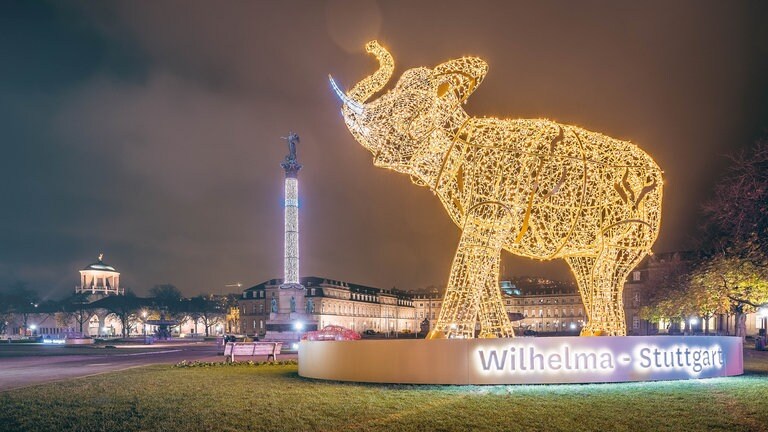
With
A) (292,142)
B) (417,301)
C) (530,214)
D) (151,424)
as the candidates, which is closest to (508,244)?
(530,214)

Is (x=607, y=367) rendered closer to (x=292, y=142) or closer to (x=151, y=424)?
(x=151, y=424)

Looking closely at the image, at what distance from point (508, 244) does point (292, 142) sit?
173 feet

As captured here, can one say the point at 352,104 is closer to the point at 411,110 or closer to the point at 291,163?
the point at 411,110

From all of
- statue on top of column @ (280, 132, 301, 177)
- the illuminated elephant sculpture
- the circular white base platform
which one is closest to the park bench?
the circular white base platform

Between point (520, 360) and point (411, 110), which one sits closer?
point (520, 360)

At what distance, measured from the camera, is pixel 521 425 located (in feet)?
33.6

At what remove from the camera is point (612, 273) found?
56.2 feet

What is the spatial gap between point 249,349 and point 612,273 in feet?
46.2

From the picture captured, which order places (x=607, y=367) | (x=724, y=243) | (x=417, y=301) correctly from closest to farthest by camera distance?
1. (x=607, y=367)
2. (x=724, y=243)
3. (x=417, y=301)

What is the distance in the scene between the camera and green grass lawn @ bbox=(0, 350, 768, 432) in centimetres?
1042

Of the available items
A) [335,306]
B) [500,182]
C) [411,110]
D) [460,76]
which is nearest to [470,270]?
[500,182]

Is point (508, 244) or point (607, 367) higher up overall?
point (508, 244)

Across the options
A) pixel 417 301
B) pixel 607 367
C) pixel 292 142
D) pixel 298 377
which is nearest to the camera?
pixel 607 367

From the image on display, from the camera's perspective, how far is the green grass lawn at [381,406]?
10.4m
